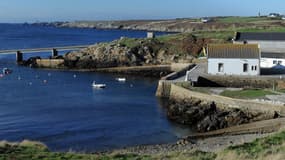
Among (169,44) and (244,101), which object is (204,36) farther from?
(244,101)

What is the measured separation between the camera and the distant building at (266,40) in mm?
54381

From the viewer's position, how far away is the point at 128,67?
217ft

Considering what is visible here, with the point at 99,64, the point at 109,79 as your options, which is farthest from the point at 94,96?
the point at 99,64

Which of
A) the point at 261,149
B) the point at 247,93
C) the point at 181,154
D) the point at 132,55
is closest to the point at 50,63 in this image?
the point at 132,55

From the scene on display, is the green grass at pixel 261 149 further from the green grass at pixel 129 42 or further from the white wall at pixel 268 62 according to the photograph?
the green grass at pixel 129 42

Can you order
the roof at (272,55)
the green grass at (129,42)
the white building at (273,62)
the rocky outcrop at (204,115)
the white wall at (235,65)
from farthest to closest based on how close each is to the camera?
the green grass at (129,42) < the roof at (272,55) < the white building at (273,62) < the white wall at (235,65) < the rocky outcrop at (204,115)

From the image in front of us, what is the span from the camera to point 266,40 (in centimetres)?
5547

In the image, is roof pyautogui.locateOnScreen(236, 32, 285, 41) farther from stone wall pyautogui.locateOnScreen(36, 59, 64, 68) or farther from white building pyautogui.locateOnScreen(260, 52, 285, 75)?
stone wall pyautogui.locateOnScreen(36, 59, 64, 68)

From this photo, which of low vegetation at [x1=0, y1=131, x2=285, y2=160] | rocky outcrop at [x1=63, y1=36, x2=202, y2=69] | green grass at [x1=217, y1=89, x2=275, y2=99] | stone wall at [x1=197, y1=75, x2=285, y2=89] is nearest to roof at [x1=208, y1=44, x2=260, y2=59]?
stone wall at [x1=197, y1=75, x2=285, y2=89]

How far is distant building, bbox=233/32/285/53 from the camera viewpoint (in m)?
54.4

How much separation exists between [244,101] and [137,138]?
8629 mm

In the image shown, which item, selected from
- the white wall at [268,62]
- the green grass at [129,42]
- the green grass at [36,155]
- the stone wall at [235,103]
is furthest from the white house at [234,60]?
the green grass at [36,155]

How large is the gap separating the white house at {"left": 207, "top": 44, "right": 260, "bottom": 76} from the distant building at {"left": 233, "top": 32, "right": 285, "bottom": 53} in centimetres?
917

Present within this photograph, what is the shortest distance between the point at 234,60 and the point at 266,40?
12.7 meters
